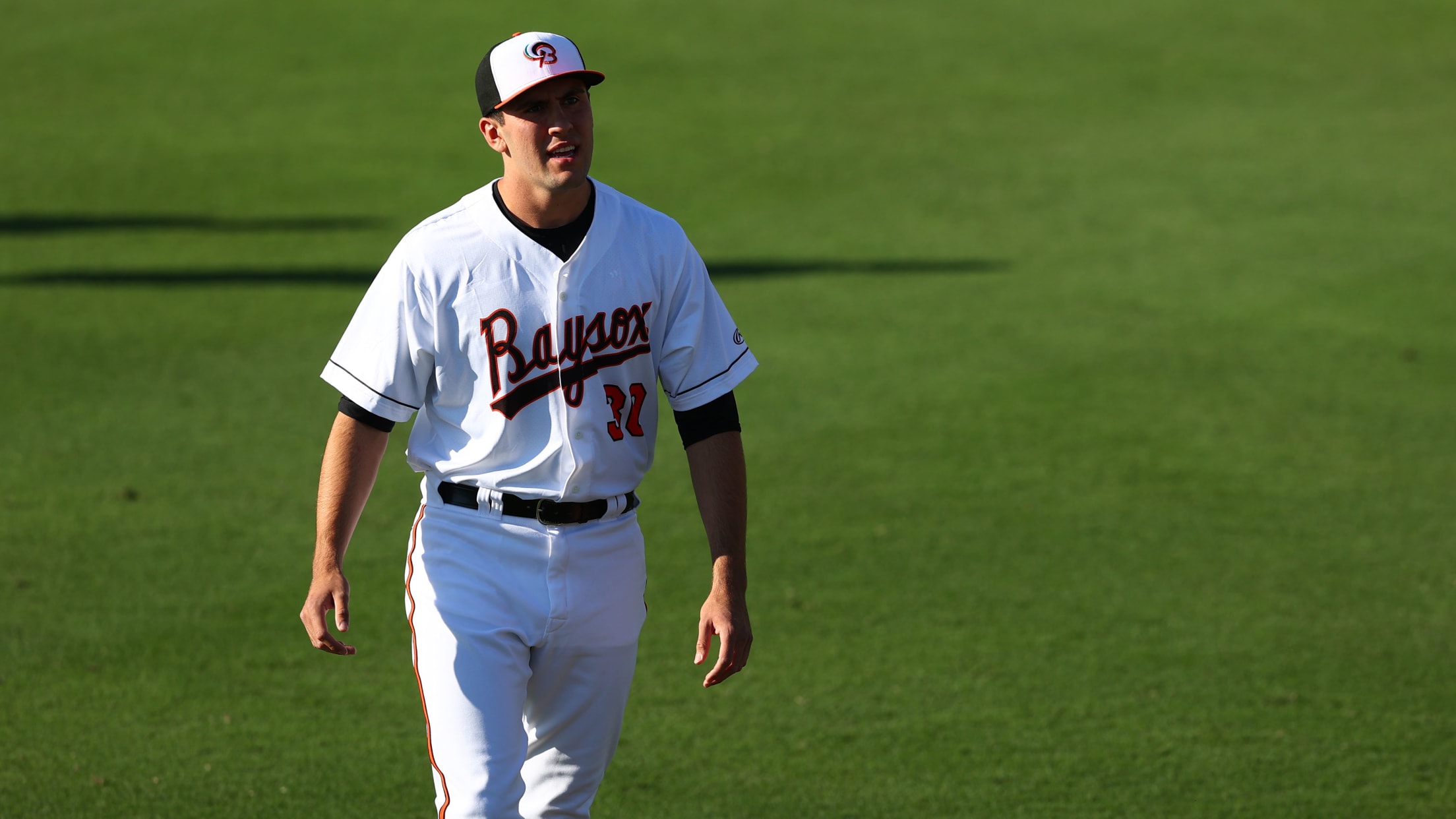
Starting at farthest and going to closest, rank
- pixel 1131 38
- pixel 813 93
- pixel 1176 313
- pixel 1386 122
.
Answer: pixel 1131 38 → pixel 813 93 → pixel 1386 122 → pixel 1176 313

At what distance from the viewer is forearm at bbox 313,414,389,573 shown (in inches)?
128

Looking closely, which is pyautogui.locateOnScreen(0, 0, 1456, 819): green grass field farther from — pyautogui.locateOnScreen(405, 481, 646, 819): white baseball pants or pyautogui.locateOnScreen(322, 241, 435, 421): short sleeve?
pyautogui.locateOnScreen(322, 241, 435, 421): short sleeve

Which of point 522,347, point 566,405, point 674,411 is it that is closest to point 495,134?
point 522,347

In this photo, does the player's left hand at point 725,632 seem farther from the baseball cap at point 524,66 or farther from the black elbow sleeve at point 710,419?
the baseball cap at point 524,66

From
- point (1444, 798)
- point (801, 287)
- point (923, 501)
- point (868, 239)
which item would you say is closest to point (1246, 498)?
point (923, 501)

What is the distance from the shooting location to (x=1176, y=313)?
970 cm

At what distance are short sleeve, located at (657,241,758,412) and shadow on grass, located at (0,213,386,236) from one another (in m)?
8.71

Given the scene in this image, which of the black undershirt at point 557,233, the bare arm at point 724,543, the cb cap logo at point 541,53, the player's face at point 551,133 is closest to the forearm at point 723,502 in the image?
the bare arm at point 724,543

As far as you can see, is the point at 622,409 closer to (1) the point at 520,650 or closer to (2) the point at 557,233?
(2) the point at 557,233

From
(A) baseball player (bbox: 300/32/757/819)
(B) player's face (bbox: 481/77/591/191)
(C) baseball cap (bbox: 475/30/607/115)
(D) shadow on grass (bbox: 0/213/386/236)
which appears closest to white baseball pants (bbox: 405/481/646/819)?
(A) baseball player (bbox: 300/32/757/819)

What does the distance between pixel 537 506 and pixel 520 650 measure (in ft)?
1.01

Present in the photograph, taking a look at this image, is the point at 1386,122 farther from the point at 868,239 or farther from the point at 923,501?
the point at 923,501

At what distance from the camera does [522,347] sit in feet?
10.9

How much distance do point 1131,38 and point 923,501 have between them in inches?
494
